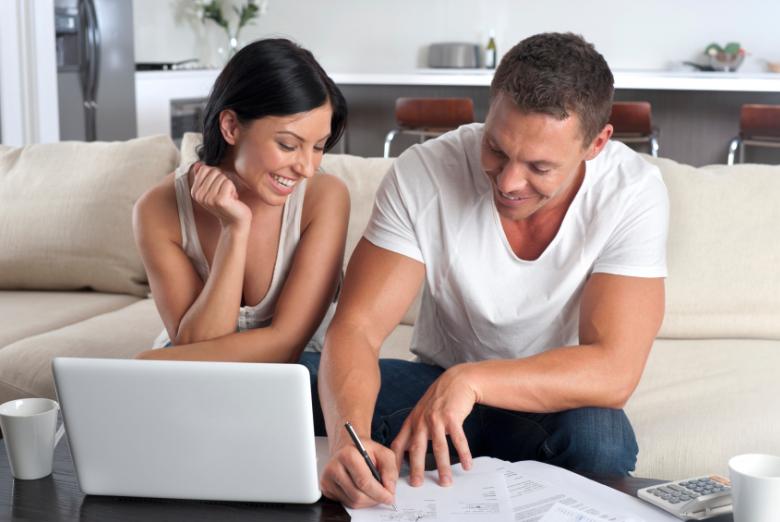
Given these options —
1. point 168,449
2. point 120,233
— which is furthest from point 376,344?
point 120,233

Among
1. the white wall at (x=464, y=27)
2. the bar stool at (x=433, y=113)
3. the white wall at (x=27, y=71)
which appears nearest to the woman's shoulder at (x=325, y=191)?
the white wall at (x=27, y=71)

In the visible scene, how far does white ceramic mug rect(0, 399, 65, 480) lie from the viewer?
4.06 ft

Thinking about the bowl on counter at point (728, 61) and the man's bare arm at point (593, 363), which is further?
the bowl on counter at point (728, 61)

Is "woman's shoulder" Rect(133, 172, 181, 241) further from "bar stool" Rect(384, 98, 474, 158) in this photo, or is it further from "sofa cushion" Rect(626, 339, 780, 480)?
"bar stool" Rect(384, 98, 474, 158)

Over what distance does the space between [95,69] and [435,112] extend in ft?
5.48

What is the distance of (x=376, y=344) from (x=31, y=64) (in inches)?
133

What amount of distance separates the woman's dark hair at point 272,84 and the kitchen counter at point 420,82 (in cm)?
352

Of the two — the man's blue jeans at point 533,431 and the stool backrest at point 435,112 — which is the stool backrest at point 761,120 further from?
the man's blue jeans at point 533,431

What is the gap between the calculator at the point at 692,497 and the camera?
1124 mm

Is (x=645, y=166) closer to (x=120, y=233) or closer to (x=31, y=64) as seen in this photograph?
(x=120, y=233)

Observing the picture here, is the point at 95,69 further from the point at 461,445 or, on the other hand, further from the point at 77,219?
the point at 461,445

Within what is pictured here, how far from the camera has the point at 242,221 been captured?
1.68 metres

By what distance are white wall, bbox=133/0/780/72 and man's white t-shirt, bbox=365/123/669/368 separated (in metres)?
4.51

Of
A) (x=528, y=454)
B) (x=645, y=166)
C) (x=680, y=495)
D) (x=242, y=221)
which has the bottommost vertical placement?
(x=528, y=454)
